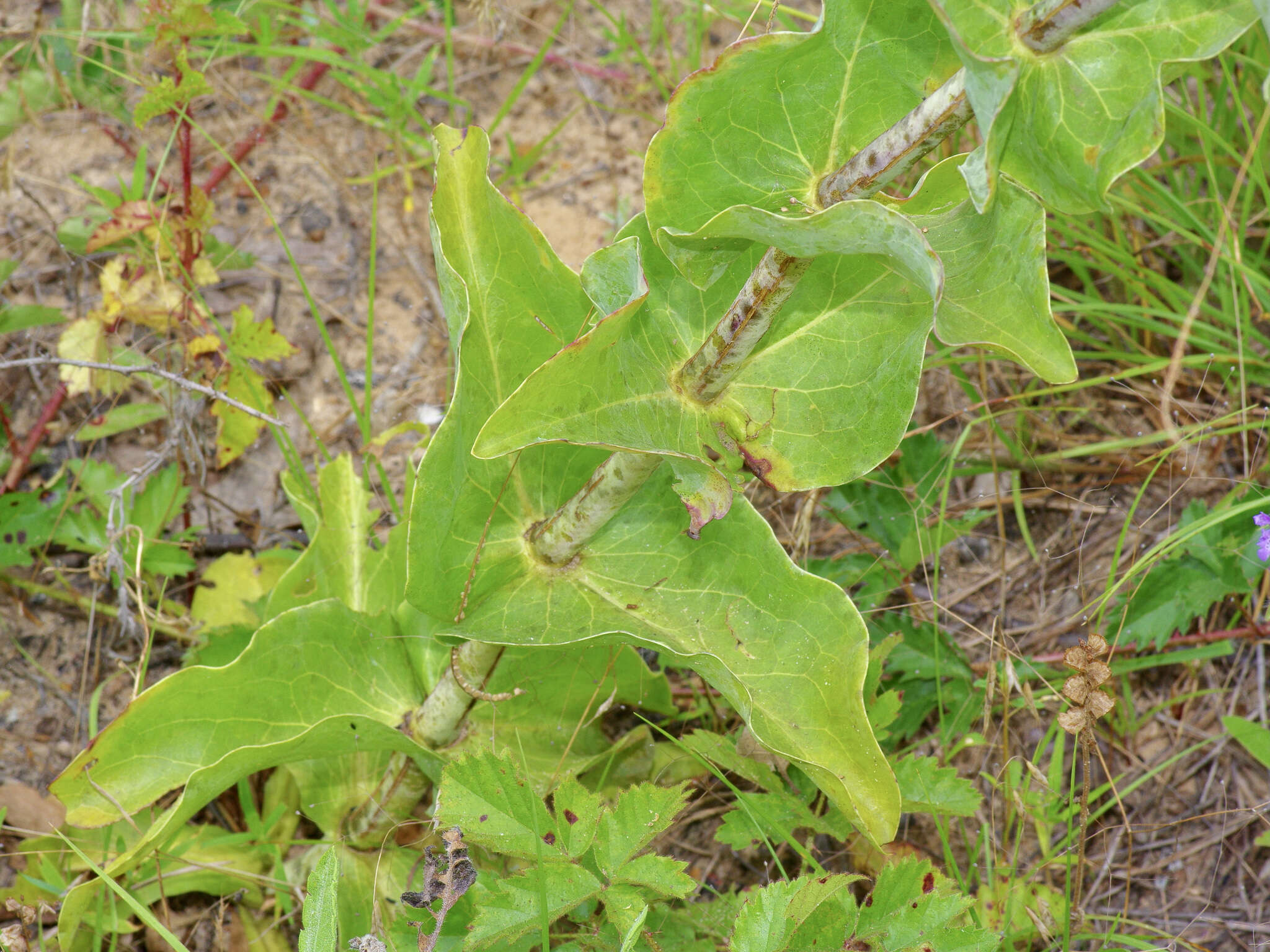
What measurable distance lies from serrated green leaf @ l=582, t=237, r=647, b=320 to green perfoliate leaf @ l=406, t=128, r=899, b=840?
0.21m

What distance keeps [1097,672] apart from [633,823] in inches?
32.5

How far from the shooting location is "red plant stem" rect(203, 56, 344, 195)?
3113mm

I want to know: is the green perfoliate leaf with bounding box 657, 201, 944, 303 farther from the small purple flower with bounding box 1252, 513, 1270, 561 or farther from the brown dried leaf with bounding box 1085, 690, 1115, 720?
the small purple flower with bounding box 1252, 513, 1270, 561

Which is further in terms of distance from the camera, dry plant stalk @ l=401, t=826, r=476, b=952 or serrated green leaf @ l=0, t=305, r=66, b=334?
serrated green leaf @ l=0, t=305, r=66, b=334

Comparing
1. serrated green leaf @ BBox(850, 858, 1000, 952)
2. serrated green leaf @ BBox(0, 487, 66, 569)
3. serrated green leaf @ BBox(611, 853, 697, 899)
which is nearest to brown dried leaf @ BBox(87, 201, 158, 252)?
serrated green leaf @ BBox(0, 487, 66, 569)

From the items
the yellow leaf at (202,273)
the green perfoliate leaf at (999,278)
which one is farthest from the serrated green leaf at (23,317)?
the green perfoliate leaf at (999,278)

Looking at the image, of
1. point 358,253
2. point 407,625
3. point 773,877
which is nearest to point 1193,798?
point 773,877

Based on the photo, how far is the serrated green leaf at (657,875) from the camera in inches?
61.4

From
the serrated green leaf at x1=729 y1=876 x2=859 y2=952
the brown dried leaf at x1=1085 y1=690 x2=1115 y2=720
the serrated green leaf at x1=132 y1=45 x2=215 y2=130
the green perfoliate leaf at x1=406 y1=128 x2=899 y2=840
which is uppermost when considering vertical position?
the serrated green leaf at x1=132 y1=45 x2=215 y2=130

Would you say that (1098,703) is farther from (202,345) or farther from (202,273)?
(202,273)

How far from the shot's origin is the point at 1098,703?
1.67 metres

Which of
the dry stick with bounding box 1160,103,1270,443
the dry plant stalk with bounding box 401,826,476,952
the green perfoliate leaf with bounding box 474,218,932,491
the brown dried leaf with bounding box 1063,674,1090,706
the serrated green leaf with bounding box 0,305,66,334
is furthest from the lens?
the serrated green leaf with bounding box 0,305,66,334

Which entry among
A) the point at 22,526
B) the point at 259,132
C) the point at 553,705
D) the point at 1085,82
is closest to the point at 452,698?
the point at 553,705

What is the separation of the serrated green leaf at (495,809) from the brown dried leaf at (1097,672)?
37.2 inches
